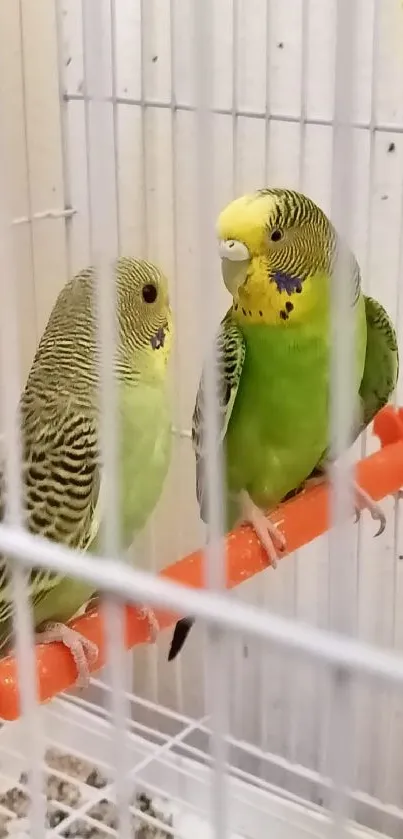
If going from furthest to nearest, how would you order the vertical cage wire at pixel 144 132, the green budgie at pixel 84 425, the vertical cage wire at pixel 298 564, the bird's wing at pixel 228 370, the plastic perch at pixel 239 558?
the vertical cage wire at pixel 144 132 < the vertical cage wire at pixel 298 564 < the bird's wing at pixel 228 370 < the green budgie at pixel 84 425 < the plastic perch at pixel 239 558

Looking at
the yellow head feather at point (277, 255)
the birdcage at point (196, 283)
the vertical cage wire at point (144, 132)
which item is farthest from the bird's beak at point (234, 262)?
the vertical cage wire at point (144, 132)

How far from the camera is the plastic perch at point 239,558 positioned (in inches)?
24.0

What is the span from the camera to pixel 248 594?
1164 mm

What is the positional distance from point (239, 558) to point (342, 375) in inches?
15.1

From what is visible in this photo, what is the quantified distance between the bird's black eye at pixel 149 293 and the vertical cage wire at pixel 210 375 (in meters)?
0.37

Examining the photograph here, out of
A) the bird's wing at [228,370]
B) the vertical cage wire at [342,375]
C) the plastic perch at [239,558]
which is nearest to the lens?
the vertical cage wire at [342,375]

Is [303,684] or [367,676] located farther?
[303,684]

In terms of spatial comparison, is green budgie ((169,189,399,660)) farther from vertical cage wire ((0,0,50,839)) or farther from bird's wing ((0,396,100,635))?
vertical cage wire ((0,0,50,839))

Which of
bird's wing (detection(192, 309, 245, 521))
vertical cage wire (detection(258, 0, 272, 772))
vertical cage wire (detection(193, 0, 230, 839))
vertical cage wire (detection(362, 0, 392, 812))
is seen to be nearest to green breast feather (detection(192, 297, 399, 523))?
bird's wing (detection(192, 309, 245, 521))

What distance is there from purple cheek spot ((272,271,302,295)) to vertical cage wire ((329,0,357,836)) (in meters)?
0.40

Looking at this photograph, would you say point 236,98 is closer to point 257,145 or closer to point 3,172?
point 257,145

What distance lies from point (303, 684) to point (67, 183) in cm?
59

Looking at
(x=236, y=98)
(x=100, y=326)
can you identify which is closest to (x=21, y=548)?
(x=100, y=326)

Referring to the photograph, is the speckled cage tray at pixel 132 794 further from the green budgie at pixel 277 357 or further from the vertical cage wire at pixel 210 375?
the vertical cage wire at pixel 210 375
